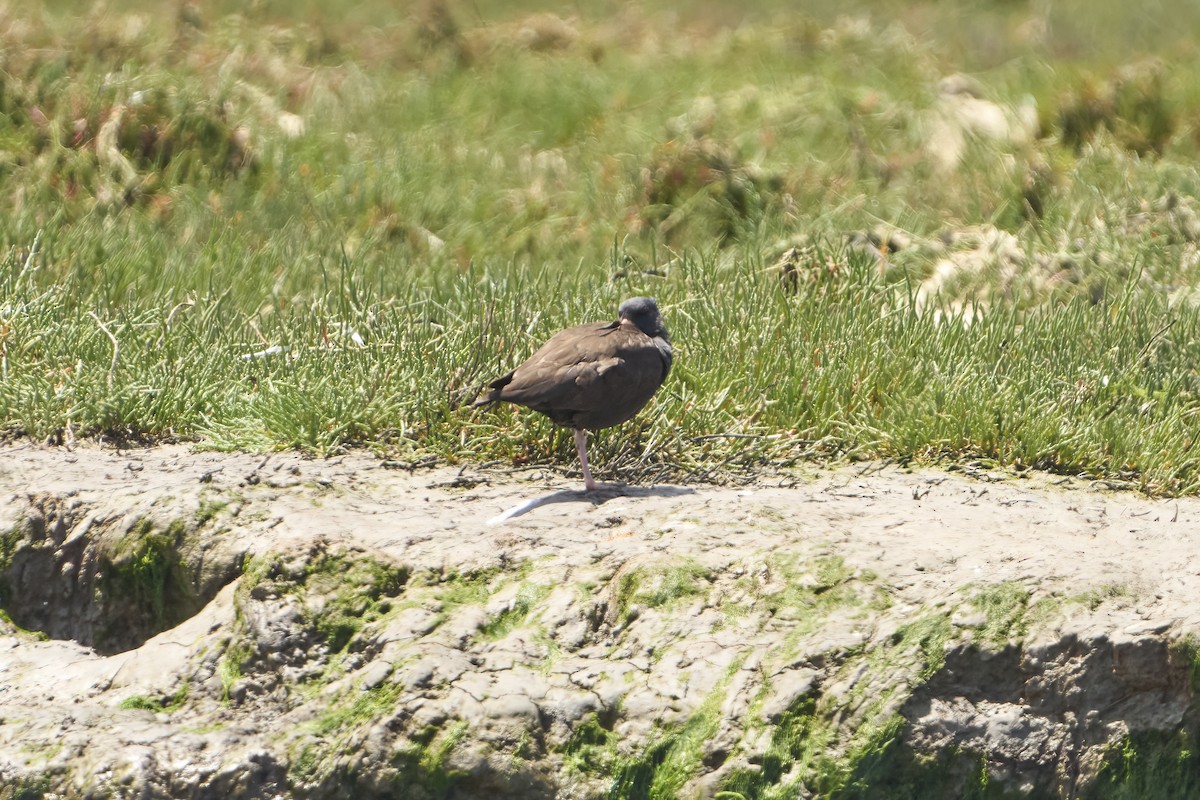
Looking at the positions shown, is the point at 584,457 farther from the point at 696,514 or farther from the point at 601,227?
the point at 601,227

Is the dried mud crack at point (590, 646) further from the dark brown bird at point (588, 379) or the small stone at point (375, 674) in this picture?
the dark brown bird at point (588, 379)

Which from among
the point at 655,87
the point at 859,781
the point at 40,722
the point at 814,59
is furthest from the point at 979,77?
the point at 40,722

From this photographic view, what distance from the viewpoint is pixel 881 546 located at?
4.58 metres

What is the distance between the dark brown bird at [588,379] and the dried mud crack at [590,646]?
33cm

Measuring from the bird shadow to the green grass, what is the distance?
0.88ft

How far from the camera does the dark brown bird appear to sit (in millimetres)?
4879

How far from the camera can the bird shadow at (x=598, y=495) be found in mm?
5008

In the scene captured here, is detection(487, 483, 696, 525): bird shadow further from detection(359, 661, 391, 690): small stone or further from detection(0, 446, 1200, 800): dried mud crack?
detection(359, 661, 391, 690): small stone

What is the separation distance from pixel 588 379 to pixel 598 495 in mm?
502

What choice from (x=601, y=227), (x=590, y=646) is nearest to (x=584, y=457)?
(x=590, y=646)

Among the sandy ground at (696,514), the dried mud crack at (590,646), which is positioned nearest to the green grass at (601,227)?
the sandy ground at (696,514)

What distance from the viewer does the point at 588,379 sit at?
4887 mm

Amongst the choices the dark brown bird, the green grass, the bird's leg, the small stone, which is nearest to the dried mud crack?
Result: the small stone

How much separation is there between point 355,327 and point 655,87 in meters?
5.74
